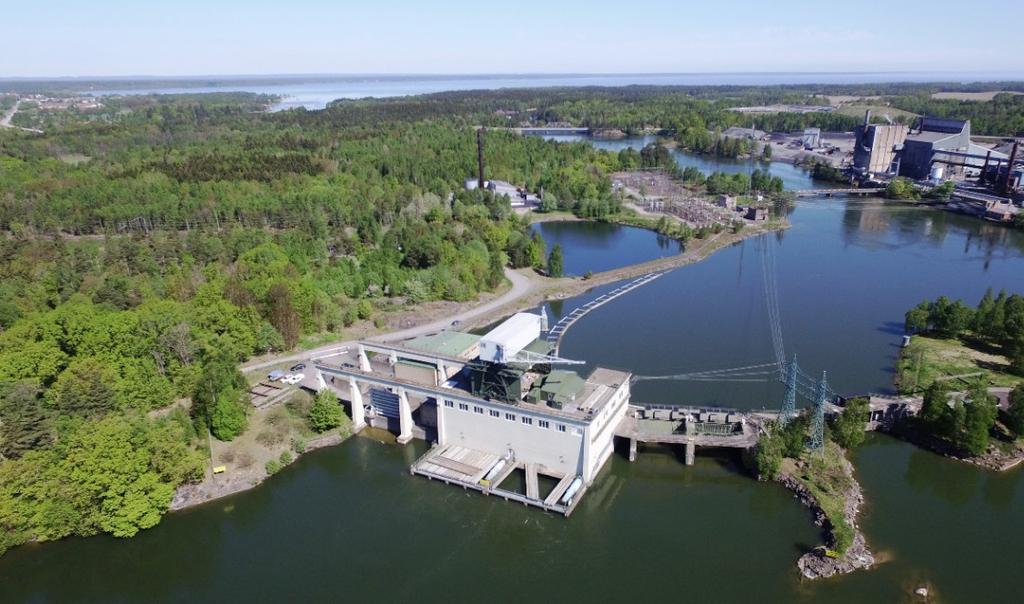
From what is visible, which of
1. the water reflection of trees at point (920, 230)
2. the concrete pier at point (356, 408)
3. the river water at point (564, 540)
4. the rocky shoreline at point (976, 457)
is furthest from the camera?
the water reflection of trees at point (920, 230)

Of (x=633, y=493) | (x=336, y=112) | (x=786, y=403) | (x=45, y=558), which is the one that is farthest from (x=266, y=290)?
(x=336, y=112)

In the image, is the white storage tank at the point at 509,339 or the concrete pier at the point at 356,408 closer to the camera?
the white storage tank at the point at 509,339

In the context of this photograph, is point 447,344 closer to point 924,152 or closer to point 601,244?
point 601,244

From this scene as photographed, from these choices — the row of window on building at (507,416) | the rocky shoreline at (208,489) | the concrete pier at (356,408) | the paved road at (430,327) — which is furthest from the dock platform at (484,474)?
the paved road at (430,327)

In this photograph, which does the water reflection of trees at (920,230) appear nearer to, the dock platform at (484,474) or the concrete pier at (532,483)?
the concrete pier at (532,483)

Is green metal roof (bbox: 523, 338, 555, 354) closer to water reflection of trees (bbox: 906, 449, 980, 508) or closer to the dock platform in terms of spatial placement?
the dock platform

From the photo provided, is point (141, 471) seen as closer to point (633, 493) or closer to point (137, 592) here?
point (137, 592)
